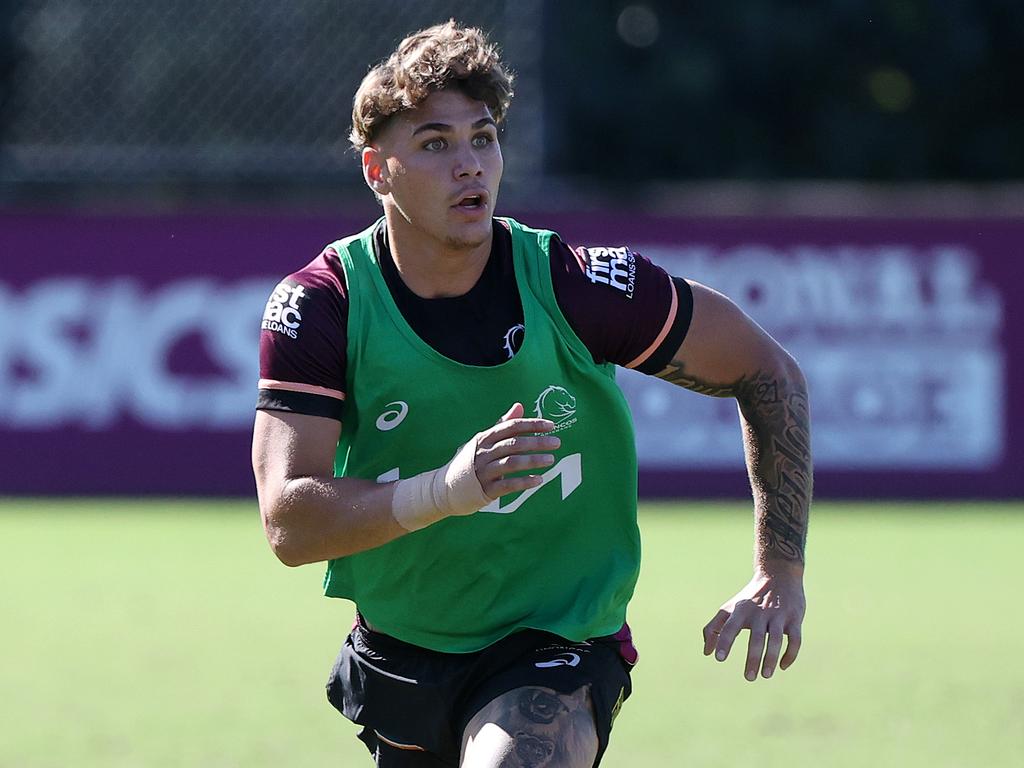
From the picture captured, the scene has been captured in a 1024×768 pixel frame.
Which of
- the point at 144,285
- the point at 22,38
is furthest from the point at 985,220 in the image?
the point at 22,38

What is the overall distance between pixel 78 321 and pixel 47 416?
0.72 m

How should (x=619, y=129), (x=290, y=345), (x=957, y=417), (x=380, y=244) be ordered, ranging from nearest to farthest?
(x=290, y=345) < (x=380, y=244) < (x=957, y=417) < (x=619, y=129)

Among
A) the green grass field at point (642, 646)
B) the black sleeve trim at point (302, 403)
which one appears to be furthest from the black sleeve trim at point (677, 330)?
the green grass field at point (642, 646)

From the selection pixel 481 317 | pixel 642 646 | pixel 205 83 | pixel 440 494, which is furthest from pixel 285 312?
pixel 205 83

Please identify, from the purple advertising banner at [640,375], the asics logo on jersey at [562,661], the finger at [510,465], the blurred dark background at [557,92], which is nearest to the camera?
the finger at [510,465]

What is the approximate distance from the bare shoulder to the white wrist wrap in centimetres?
53

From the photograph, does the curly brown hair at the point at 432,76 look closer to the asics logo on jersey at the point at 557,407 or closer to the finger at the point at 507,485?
the asics logo on jersey at the point at 557,407

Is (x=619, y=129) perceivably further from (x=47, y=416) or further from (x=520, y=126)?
(x=47, y=416)

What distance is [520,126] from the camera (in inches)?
570

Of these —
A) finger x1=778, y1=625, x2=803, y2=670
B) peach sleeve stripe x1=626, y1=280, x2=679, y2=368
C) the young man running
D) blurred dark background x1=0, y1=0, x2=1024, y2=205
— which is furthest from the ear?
blurred dark background x1=0, y1=0, x2=1024, y2=205

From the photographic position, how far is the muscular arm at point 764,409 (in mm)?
4770

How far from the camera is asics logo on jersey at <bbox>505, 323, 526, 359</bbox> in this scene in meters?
4.62

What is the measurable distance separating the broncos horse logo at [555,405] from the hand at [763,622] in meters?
0.60

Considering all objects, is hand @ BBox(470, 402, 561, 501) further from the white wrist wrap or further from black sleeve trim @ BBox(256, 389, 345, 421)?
black sleeve trim @ BBox(256, 389, 345, 421)
